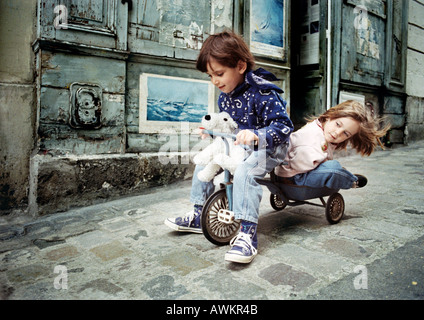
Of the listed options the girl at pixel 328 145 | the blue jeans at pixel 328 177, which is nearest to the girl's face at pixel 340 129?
the girl at pixel 328 145

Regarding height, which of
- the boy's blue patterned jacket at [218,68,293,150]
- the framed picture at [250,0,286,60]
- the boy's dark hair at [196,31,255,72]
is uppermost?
the framed picture at [250,0,286,60]

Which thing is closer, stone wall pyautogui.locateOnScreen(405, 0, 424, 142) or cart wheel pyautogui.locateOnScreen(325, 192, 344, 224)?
cart wheel pyautogui.locateOnScreen(325, 192, 344, 224)

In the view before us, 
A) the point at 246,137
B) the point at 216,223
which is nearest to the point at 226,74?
the point at 246,137

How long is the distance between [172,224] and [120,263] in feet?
1.64

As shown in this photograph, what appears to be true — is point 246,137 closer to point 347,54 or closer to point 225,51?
point 225,51

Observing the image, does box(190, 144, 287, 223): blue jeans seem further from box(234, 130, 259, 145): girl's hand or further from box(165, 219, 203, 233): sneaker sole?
box(165, 219, 203, 233): sneaker sole

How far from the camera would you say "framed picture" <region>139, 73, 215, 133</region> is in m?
3.72

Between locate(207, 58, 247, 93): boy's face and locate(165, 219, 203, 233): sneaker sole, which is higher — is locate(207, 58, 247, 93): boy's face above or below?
above

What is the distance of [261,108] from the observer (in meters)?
1.92

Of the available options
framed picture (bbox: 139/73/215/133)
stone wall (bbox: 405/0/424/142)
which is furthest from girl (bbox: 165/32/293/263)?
stone wall (bbox: 405/0/424/142)

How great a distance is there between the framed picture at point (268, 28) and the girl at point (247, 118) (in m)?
2.99

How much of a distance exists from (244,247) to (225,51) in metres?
1.15

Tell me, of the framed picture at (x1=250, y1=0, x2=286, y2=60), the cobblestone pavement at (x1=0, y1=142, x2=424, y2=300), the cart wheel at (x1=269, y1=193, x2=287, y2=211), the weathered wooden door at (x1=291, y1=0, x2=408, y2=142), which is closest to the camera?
the cobblestone pavement at (x1=0, y1=142, x2=424, y2=300)
